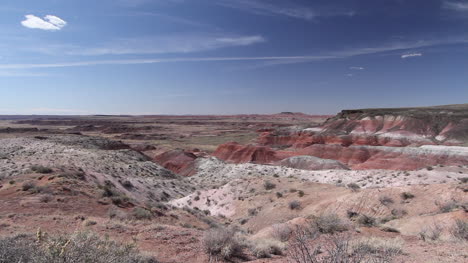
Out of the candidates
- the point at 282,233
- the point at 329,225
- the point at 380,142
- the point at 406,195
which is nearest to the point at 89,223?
the point at 282,233

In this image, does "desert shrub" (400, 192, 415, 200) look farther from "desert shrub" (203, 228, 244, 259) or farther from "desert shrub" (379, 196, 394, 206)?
"desert shrub" (203, 228, 244, 259)

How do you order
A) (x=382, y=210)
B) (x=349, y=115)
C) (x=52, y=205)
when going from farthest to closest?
(x=349, y=115) < (x=382, y=210) < (x=52, y=205)

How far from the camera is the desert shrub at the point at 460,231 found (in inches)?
306

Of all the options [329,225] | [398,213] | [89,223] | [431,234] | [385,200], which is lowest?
[398,213]

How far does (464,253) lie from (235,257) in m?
5.38

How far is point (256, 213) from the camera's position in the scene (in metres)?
19.5

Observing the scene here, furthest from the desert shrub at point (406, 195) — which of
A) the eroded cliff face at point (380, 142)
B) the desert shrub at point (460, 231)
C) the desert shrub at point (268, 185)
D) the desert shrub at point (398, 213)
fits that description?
the eroded cliff face at point (380, 142)

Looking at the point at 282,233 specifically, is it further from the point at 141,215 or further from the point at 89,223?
the point at 89,223

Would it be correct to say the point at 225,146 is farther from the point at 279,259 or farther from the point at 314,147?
the point at 279,259

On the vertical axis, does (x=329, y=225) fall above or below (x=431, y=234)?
below

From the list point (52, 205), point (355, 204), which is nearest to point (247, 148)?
point (355, 204)

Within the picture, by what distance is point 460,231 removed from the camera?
8023mm

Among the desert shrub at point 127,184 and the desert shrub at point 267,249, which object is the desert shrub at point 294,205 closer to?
the desert shrub at point 267,249

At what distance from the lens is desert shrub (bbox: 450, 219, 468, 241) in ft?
25.5
